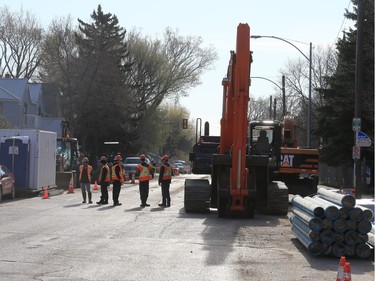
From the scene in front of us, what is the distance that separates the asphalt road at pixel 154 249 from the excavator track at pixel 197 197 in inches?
13.3

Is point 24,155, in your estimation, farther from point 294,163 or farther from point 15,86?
point 15,86

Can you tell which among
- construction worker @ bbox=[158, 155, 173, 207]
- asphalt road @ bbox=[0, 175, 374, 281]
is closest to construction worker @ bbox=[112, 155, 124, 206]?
construction worker @ bbox=[158, 155, 173, 207]

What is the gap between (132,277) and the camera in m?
10.1

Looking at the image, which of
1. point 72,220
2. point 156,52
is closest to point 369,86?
point 72,220

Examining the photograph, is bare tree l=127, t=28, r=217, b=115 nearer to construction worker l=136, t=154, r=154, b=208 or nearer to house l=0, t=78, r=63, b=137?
house l=0, t=78, r=63, b=137

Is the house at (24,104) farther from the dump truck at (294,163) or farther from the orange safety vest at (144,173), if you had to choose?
the dump truck at (294,163)

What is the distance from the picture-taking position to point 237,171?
18719 mm

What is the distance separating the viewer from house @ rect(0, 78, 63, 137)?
203ft

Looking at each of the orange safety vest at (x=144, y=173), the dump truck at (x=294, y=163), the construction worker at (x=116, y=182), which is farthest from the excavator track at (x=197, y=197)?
the construction worker at (x=116, y=182)

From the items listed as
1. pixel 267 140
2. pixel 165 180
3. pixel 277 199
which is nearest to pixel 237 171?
pixel 277 199

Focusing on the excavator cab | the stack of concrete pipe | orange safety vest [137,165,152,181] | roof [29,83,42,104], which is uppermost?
roof [29,83,42,104]

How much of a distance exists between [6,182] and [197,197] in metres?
8.56

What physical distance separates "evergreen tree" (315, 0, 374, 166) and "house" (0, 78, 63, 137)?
A: 27.4m

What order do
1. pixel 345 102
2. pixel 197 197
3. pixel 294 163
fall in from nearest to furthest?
pixel 197 197
pixel 294 163
pixel 345 102
